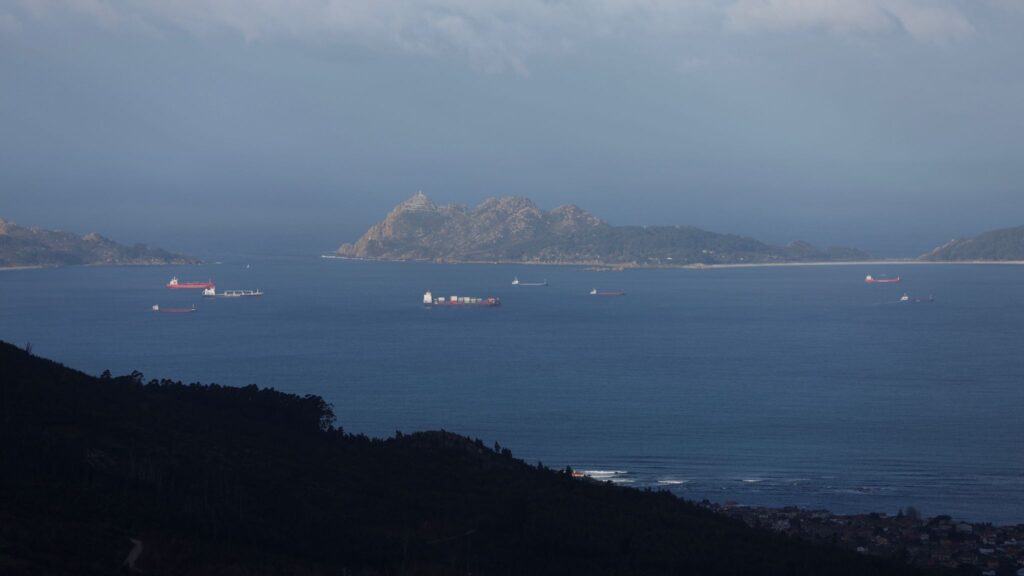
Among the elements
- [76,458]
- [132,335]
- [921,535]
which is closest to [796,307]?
[132,335]

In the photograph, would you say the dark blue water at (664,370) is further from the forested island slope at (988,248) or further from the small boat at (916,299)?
the forested island slope at (988,248)

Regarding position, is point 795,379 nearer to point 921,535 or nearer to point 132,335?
point 921,535

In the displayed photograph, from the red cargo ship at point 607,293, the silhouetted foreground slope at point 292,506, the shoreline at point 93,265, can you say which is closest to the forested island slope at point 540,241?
the shoreline at point 93,265

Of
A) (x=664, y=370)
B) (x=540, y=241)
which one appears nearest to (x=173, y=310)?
(x=664, y=370)

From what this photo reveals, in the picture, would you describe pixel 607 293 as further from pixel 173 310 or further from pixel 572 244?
pixel 572 244

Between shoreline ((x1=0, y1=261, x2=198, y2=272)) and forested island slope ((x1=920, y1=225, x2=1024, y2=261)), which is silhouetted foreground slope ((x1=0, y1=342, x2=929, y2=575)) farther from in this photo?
forested island slope ((x1=920, y1=225, x2=1024, y2=261))
